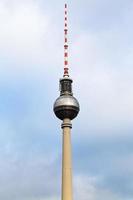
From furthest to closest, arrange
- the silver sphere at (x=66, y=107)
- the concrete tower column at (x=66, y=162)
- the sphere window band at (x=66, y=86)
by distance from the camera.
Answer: the sphere window band at (x=66, y=86)
the silver sphere at (x=66, y=107)
the concrete tower column at (x=66, y=162)

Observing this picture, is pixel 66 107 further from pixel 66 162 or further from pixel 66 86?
pixel 66 162

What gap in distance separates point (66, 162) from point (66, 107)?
1300 centimetres

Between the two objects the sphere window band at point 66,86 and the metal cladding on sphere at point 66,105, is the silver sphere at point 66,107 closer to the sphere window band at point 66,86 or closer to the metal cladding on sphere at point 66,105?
the metal cladding on sphere at point 66,105

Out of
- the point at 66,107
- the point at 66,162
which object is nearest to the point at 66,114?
the point at 66,107

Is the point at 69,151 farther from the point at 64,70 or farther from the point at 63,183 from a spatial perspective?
the point at 64,70

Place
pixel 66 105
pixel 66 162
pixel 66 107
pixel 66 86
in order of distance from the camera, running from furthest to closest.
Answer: pixel 66 86, pixel 66 105, pixel 66 107, pixel 66 162

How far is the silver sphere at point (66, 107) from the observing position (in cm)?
11438

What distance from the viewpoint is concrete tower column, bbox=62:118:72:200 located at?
108875 millimetres

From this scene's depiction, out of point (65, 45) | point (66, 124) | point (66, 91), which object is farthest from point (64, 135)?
point (65, 45)

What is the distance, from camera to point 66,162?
364 feet

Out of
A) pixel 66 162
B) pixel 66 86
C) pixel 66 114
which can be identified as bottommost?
pixel 66 162

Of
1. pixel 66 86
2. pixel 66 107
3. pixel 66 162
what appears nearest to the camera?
pixel 66 162

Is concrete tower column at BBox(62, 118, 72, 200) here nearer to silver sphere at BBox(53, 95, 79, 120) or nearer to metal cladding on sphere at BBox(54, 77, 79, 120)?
silver sphere at BBox(53, 95, 79, 120)

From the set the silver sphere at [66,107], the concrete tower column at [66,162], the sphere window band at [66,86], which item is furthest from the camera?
the sphere window band at [66,86]
